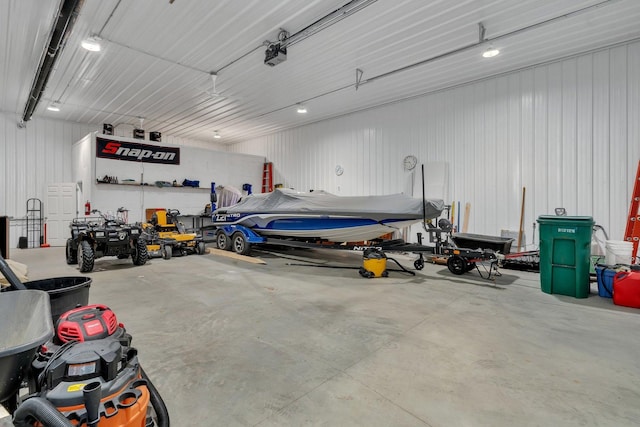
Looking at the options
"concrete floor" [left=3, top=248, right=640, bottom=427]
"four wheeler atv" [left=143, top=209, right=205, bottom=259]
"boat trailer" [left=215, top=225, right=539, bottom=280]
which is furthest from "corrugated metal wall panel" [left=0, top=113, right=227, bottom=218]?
"boat trailer" [left=215, top=225, right=539, bottom=280]

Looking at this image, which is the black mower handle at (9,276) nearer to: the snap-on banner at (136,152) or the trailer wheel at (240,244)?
the trailer wheel at (240,244)

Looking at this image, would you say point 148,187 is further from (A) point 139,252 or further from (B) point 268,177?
(A) point 139,252

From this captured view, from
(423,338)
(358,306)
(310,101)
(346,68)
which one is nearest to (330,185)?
(310,101)

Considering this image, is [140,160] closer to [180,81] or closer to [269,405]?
[180,81]

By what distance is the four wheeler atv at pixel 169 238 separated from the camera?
21.3ft

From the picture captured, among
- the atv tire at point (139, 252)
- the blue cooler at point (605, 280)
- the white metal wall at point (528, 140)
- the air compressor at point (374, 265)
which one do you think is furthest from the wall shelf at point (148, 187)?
the blue cooler at point (605, 280)

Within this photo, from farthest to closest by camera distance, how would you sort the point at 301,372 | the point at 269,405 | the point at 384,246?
the point at 384,246 < the point at 301,372 < the point at 269,405

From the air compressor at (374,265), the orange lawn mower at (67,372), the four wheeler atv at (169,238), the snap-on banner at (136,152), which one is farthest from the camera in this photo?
the snap-on banner at (136,152)

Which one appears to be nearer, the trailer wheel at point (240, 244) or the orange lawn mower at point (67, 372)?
the orange lawn mower at point (67, 372)

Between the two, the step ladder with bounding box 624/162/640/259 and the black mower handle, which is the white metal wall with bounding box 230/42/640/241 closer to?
the step ladder with bounding box 624/162/640/259

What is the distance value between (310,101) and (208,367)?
7.24m

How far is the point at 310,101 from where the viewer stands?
26.3 feet

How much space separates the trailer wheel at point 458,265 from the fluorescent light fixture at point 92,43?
6.94 m

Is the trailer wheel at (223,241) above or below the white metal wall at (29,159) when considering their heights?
below
